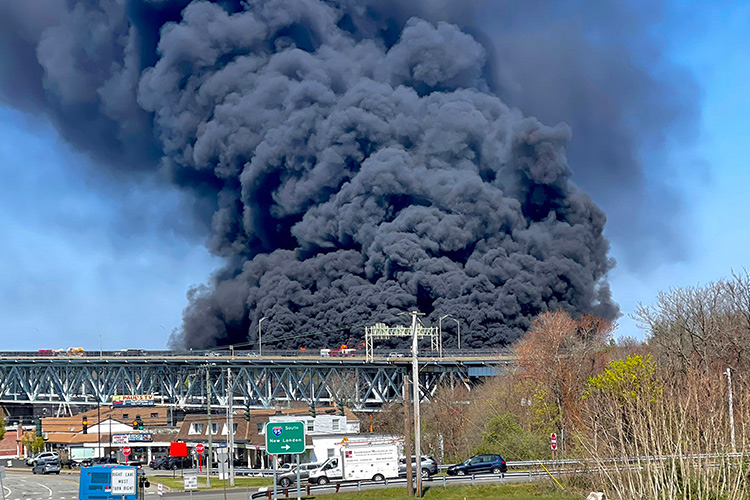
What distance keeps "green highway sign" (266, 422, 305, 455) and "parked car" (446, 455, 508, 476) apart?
697 inches

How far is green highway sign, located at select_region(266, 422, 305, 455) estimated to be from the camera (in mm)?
36156

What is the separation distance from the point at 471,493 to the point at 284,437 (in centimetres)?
1154

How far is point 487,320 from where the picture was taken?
105 metres

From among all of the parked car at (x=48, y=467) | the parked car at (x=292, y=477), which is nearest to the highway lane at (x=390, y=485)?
the parked car at (x=292, y=477)

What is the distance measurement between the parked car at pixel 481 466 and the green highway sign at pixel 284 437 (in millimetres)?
17694

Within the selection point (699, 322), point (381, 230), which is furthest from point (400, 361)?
point (699, 322)

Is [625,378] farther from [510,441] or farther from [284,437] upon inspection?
[284,437]

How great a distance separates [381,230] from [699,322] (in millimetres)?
49748

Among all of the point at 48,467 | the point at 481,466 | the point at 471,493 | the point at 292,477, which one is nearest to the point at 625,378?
the point at 471,493

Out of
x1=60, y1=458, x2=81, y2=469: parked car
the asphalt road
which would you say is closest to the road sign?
the asphalt road

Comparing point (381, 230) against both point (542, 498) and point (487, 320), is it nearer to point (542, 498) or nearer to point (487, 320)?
point (487, 320)

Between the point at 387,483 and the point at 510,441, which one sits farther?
the point at 510,441

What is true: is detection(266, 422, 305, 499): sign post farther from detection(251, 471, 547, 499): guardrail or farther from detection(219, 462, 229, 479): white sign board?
detection(219, 462, 229, 479): white sign board

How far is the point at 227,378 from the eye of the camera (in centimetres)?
9656
